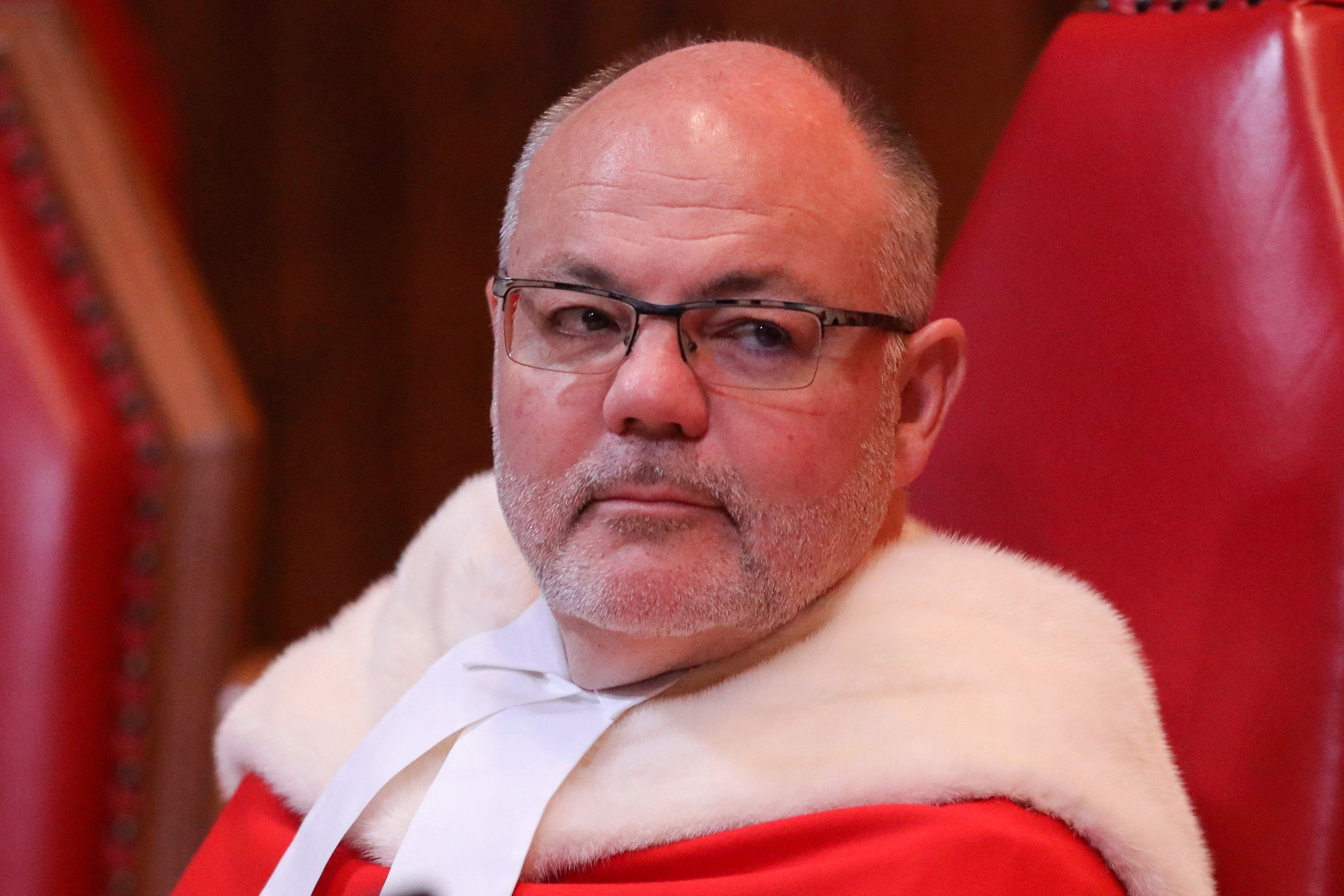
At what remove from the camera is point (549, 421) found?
0.91 metres

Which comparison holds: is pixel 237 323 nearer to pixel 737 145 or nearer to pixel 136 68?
pixel 136 68

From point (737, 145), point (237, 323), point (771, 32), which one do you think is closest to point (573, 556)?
point (737, 145)

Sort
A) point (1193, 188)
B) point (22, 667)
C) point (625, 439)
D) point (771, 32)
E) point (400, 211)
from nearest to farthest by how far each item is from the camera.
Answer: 1. point (625, 439)
2. point (1193, 188)
3. point (22, 667)
4. point (771, 32)
5. point (400, 211)

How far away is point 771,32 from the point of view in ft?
6.60

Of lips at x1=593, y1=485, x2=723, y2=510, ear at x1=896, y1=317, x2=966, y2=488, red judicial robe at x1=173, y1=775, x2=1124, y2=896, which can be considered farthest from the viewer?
ear at x1=896, y1=317, x2=966, y2=488

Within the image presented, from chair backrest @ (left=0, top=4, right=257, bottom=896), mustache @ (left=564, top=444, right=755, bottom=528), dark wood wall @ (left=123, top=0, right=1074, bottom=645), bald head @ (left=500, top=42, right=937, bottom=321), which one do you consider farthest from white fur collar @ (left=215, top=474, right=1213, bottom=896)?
dark wood wall @ (left=123, top=0, right=1074, bottom=645)

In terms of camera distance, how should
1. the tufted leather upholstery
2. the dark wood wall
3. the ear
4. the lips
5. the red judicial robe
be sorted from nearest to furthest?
1. the red judicial robe
2. the lips
3. the ear
4. the tufted leather upholstery
5. the dark wood wall

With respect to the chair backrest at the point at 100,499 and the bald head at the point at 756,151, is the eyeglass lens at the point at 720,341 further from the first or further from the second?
→ the chair backrest at the point at 100,499

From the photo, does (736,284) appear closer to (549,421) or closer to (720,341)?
(720,341)

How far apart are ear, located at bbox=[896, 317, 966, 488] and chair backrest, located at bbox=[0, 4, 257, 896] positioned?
0.72 m

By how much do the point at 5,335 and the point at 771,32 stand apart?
3.93ft

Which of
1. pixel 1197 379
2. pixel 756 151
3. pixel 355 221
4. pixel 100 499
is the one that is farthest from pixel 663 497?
pixel 355 221

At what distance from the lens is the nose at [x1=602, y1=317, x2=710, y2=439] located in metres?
0.85

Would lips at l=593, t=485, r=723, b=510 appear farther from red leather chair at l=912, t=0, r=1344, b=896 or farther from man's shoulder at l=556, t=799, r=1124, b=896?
red leather chair at l=912, t=0, r=1344, b=896
